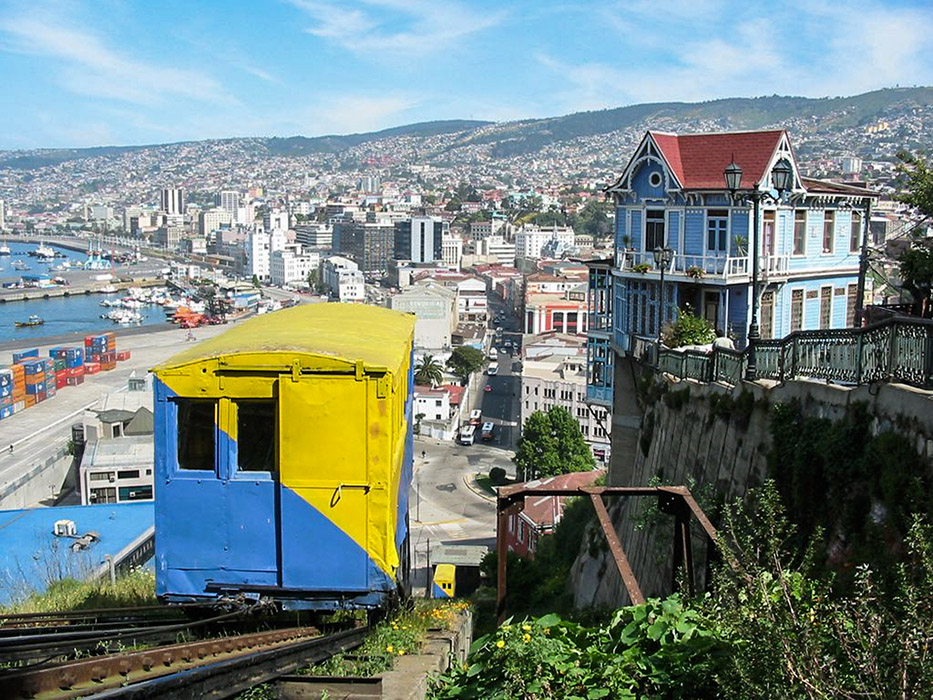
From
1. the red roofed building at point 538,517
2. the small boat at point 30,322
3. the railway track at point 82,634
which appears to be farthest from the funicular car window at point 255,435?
the small boat at point 30,322

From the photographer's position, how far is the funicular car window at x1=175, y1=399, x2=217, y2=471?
22.9 feet

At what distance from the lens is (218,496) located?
22.8 feet

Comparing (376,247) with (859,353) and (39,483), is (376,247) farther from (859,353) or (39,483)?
(859,353)

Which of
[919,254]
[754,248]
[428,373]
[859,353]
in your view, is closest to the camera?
[859,353]

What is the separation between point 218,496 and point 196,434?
46cm

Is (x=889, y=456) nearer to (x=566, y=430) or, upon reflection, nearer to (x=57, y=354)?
(x=566, y=430)

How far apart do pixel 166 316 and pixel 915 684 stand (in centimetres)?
14297

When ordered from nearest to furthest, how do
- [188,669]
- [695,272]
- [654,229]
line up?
[188,669] < [695,272] < [654,229]

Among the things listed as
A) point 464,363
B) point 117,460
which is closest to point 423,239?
point 464,363

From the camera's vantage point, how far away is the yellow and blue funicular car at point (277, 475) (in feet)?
22.4

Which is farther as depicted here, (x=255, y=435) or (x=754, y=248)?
(x=754, y=248)

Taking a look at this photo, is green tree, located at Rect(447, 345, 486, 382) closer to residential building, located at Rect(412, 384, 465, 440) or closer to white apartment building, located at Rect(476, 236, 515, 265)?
residential building, located at Rect(412, 384, 465, 440)

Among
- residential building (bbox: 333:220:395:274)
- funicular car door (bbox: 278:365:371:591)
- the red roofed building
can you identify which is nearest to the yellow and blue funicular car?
funicular car door (bbox: 278:365:371:591)

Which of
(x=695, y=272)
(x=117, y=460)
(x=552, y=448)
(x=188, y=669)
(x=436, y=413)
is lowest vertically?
(x=436, y=413)
